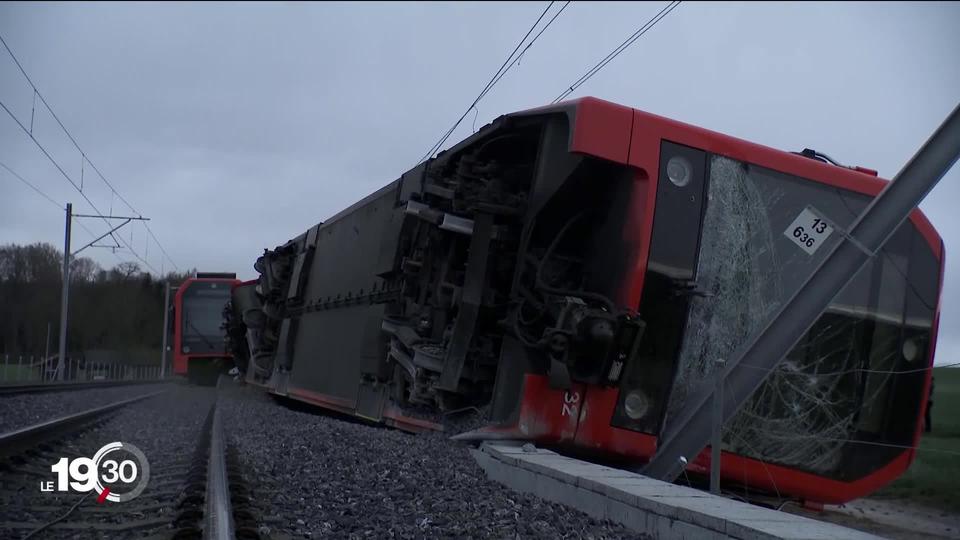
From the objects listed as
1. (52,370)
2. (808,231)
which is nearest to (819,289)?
(808,231)

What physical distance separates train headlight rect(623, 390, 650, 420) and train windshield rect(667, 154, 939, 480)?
0.22 meters

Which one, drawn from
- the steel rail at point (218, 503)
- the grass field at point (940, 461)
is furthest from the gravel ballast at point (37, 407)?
the grass field at point (940, 461)

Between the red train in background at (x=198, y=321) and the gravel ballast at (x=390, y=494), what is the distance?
73.5 feet

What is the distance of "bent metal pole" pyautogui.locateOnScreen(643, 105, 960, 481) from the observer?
18.9 feet

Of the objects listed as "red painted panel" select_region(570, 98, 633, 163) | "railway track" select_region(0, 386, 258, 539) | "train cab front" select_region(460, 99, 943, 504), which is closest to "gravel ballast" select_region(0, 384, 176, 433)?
"railway track" select_region(0, 386, 258, 539)

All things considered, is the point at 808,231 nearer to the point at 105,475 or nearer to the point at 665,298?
the point at 665,298

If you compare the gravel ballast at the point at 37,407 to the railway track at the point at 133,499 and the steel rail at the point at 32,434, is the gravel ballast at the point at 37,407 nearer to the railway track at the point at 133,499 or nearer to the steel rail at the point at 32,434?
the steel rail at the point at 32,434

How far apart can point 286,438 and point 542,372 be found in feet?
14.1

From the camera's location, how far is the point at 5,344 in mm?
21609

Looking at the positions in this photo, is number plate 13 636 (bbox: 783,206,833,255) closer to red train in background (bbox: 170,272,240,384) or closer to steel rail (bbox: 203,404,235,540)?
steel rail (bbox: 203,404,235,540)

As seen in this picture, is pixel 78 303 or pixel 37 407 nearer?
pixel 37 407

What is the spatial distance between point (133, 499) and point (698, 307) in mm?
4573

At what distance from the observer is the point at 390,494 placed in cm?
622

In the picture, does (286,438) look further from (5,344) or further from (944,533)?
(5,344)
